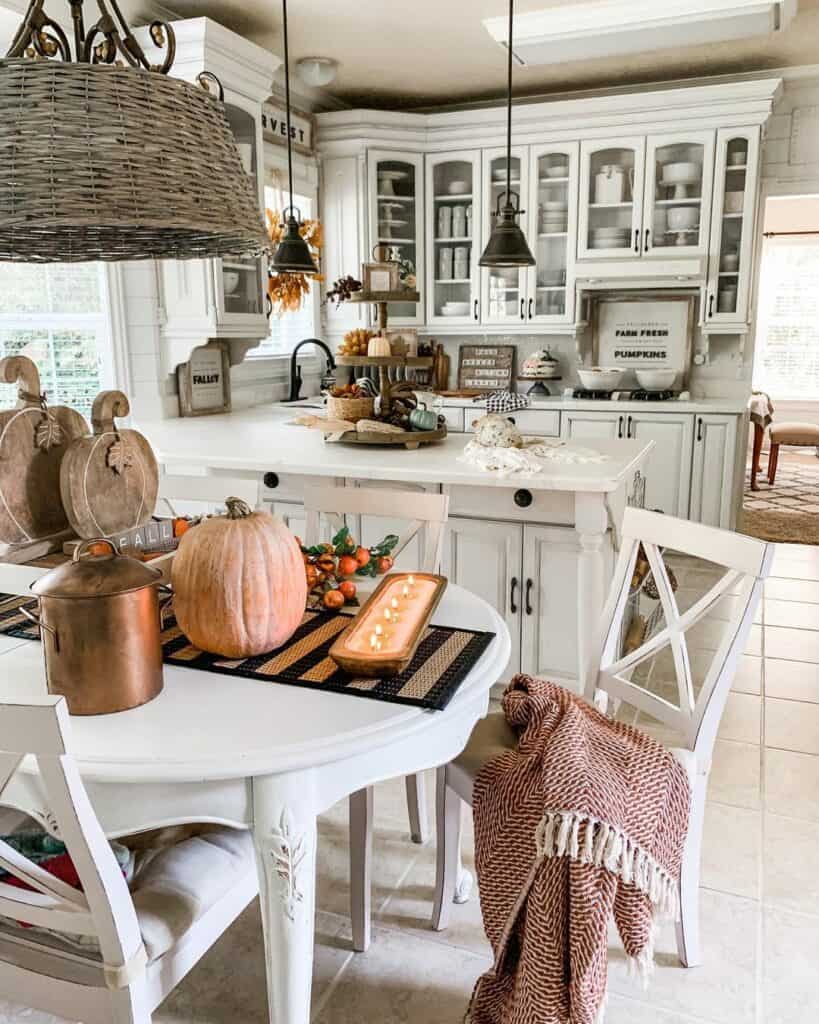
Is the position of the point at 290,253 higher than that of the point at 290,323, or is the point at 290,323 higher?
the point at 290,253

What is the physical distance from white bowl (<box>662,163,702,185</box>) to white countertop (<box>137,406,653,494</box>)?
2.41 m

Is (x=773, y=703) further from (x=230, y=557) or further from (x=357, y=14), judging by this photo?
(x=357, y=14)

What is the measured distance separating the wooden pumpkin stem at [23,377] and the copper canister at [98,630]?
0.57m

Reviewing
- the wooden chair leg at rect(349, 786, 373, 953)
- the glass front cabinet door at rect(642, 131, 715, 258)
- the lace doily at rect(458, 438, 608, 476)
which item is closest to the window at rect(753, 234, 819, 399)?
the glass front cabinet door at rect(642, 131, 715, 258)

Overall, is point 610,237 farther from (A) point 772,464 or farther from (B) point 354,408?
(A) point 772,464

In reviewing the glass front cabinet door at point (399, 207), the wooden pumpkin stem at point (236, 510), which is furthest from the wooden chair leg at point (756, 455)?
the wooden pumpkin stem at point (236, 510)

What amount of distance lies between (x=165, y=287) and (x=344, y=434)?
4.66 feet

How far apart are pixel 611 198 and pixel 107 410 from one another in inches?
164

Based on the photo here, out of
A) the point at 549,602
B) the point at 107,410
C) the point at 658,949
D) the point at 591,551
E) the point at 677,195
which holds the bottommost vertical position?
the point at 658,949

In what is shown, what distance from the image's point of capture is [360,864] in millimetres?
1811

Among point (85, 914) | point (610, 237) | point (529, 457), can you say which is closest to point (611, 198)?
point (610, 237)

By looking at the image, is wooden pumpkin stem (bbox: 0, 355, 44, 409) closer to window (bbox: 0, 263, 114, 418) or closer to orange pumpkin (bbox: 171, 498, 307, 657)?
orange pumpkin (bbox: 171, 498, 307, 657)

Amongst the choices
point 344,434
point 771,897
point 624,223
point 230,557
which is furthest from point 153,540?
point 624,223

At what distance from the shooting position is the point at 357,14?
3.92 m
